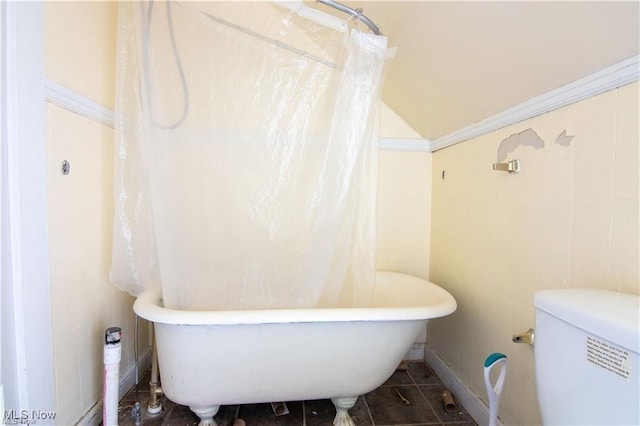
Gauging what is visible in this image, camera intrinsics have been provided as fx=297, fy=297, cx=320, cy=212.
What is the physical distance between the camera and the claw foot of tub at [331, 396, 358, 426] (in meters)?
1.22

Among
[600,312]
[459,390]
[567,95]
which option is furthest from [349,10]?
[459,390]

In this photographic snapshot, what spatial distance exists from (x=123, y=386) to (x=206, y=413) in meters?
0.53

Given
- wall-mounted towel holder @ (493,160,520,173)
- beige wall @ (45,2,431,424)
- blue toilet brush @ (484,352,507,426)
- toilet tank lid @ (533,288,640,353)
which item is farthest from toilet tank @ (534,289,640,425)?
beige wall @ (45,2,431,424)

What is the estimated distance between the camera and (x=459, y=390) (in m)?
1.45

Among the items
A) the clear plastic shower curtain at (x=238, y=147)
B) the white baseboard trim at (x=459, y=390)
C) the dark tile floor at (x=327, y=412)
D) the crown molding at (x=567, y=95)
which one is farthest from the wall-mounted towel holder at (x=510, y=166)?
the dark tile floor at (x=327, y=412)

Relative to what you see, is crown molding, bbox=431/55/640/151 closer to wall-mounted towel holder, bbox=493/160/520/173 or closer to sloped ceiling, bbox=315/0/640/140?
sloped ceiling, bbox=315/0/640/140

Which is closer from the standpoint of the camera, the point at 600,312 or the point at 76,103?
the point at 600,312

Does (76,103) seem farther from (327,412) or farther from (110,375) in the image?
(327,412)

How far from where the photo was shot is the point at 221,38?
106cm

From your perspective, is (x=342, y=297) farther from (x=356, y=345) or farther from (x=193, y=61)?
(x=193, y=61)

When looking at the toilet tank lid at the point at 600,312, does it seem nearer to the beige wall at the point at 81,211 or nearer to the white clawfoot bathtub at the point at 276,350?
the white clawfoot bathtub at the point at 276,350

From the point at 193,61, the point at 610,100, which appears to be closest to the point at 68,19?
the point at 193,61

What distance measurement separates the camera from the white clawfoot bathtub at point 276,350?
1007 millimetres

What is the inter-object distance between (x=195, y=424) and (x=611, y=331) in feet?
4.74
